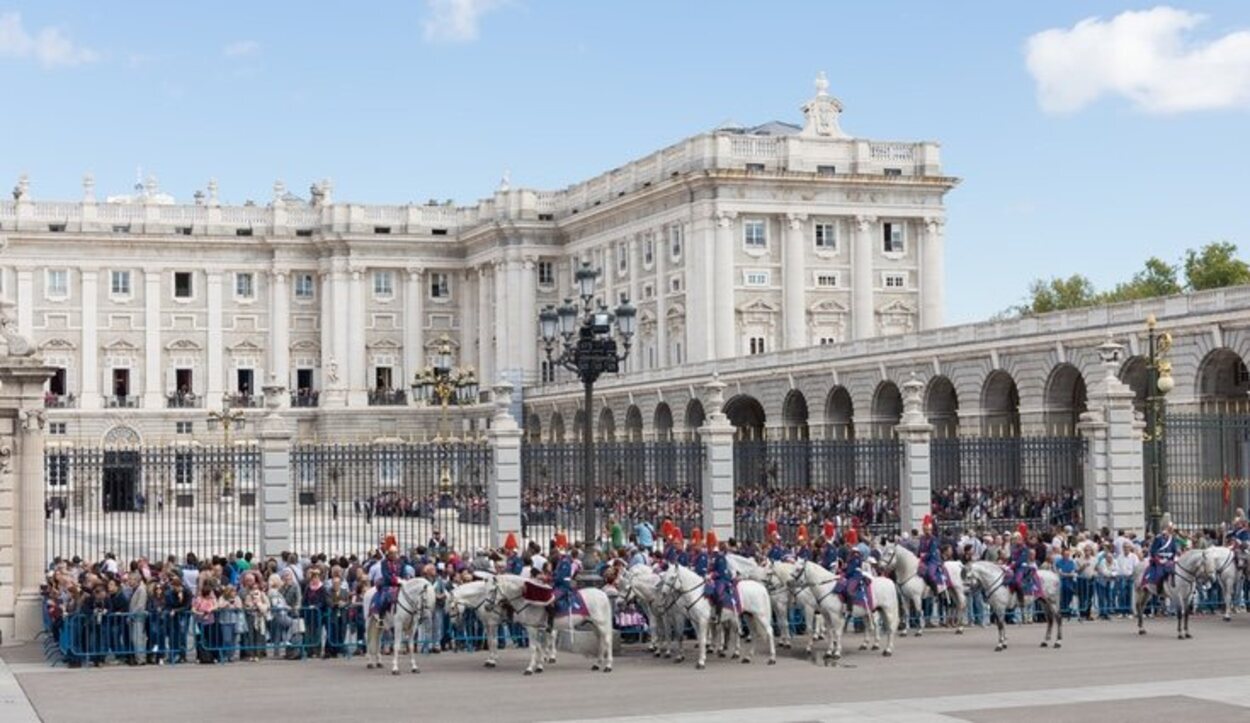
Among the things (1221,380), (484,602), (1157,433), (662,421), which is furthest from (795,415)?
(484,602)

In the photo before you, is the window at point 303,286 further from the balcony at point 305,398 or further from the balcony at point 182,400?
the balcony at point 182,400

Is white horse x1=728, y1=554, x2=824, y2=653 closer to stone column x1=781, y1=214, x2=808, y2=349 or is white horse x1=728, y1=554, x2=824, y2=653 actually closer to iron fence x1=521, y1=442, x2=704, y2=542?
iron fence x1=521, y1=442, x2=704, y2=542

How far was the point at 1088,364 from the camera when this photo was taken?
55625 mm

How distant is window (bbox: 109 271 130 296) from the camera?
109938 mm

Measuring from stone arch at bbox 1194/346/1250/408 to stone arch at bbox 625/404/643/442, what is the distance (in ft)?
119

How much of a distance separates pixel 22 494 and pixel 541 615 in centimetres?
872

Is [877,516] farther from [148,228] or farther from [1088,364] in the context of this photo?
[148,228]

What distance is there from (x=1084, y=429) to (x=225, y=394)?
79007 mm

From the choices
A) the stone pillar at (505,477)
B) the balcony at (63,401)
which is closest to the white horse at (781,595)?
the stone pillar at (505,477)

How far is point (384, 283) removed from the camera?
371 ft

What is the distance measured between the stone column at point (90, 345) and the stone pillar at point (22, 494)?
271 feet

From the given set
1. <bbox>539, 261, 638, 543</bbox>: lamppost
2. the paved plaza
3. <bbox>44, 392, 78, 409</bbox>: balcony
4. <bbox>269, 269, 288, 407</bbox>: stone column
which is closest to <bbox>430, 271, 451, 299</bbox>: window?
<bbox>269, 269, 288, 407</bbox>: stone column

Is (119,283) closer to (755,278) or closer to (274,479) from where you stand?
(755,278)

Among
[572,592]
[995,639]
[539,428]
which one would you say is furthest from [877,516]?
[539,428]
